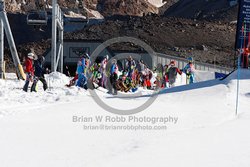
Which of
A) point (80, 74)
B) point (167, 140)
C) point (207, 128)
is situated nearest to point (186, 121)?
point (207, 128)

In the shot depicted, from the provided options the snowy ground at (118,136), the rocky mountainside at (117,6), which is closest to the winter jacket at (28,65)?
the snowy ground at (118,136)

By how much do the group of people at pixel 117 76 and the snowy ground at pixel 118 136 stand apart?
13.8 ft

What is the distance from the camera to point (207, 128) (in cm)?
834

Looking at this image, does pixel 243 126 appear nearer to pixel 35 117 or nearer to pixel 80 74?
pixel 35 117

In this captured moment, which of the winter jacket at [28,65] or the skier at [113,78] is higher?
the winter jacket at [28,65]

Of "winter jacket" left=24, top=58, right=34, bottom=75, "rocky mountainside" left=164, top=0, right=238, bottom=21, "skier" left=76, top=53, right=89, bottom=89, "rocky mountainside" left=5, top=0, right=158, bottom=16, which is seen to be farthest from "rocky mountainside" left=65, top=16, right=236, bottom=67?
"winter jacket" left=24, top=58, right=34, bottom=75

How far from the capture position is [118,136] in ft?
23.9

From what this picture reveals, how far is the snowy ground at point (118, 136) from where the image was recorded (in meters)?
5.65

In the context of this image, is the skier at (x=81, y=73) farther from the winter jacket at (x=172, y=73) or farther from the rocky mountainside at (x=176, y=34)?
the rocky mountainside at (x=176, y=34)

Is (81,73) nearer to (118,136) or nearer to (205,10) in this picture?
(118,136)

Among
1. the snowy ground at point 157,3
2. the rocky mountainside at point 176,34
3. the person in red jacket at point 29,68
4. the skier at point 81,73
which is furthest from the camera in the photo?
the snowy ground at point 157,3

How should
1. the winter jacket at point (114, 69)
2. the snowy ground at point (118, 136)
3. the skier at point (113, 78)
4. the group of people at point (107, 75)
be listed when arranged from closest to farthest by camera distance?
1. the snowy ground at point (118, 136)
2. the group of people at point (107, 75)
3. the skier at point (113, 78)
4. the winter jacket at point (114, 69)

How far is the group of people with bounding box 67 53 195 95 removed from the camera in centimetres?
1658

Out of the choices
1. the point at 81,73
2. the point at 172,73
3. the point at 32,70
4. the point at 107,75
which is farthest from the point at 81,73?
the point at 172,73
